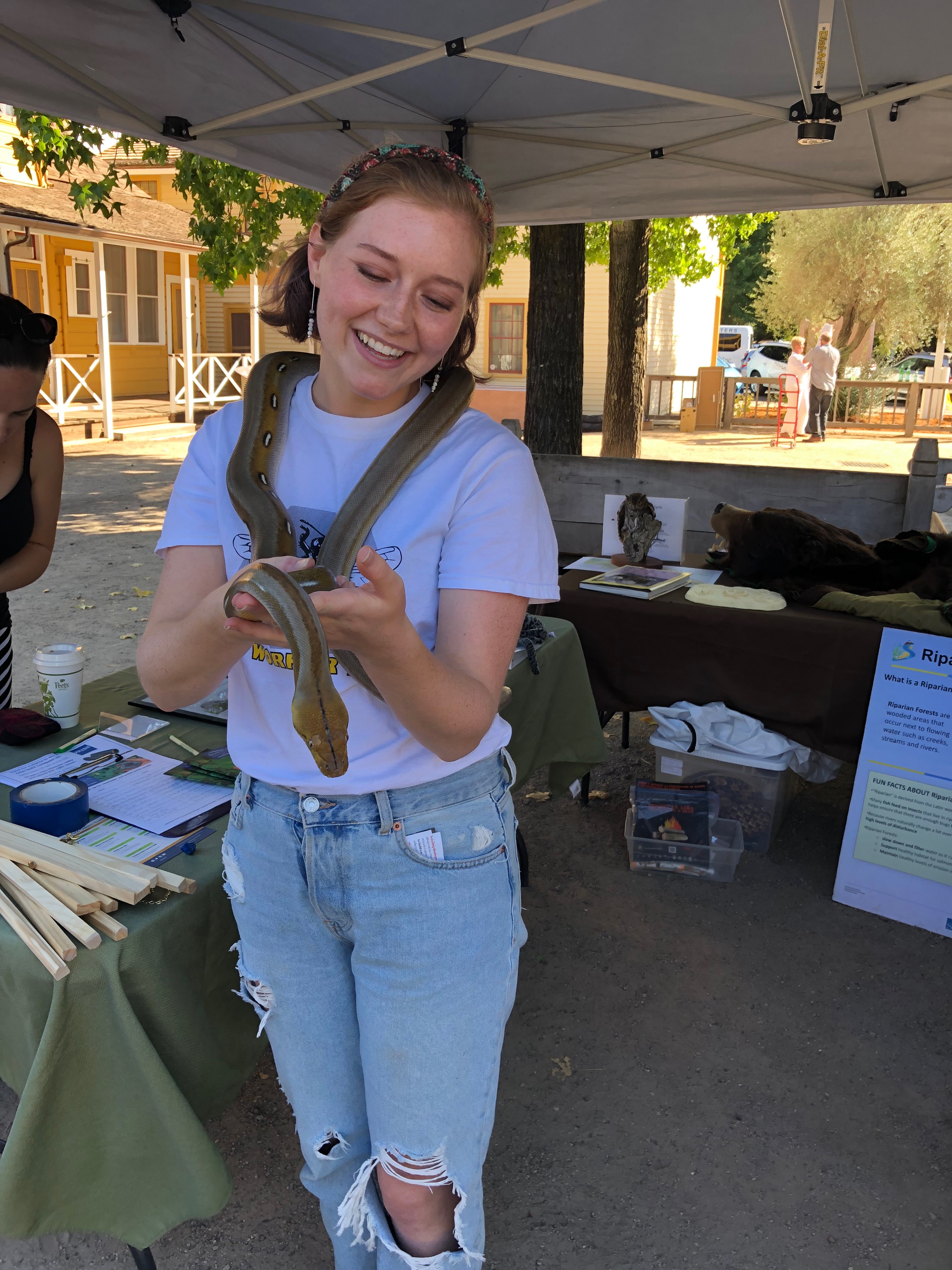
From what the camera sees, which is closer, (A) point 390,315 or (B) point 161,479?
(A) point 390,315

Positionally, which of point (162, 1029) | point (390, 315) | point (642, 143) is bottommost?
point (162, 1029)

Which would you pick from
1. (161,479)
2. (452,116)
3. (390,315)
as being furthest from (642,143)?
(161,479)

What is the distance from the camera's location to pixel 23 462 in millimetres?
3416

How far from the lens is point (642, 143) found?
5.53m

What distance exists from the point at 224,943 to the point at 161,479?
13835 mm

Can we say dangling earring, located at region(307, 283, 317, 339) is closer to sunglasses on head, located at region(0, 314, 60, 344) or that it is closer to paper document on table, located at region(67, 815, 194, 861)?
paper document on table, located at region(67, 815, 194, 861)

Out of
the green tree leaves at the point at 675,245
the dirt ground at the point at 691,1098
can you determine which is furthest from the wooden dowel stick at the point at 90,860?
the green tree leaves at the point at 675,245

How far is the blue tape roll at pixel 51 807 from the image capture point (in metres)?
2.23

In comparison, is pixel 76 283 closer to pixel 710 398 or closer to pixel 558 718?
pixel 710 398

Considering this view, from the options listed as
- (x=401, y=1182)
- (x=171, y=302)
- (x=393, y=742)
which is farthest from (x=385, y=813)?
(x=171, y=302)

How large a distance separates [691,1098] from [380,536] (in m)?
2.53

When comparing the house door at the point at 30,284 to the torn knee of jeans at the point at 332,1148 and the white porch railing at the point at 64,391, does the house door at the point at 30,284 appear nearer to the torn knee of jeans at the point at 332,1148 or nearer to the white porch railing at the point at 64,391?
the white porch railing at the point at 64,391

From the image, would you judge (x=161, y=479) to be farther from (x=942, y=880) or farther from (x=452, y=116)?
(x=942, y=880)

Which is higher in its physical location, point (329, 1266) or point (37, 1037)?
point (37, 1037)
